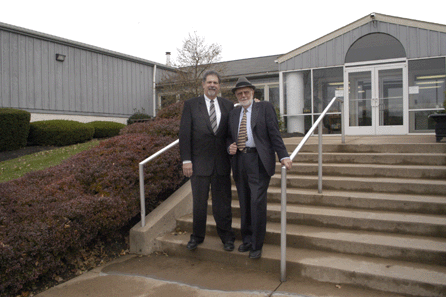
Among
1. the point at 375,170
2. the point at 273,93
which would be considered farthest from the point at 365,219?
the point at 273,93

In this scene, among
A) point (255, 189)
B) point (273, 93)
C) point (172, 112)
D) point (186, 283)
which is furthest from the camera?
point (273, 93)

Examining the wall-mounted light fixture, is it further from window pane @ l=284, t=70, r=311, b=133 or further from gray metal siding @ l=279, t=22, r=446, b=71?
window pane @ l=284, t=70, r=311, b=133

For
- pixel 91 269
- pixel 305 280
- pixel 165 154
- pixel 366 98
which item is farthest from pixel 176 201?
pixel 366 98

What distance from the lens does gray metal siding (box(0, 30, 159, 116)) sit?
40.9 feet

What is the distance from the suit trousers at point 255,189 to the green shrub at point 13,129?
343 inches

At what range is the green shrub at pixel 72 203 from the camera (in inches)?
122

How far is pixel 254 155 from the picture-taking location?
3.45 m

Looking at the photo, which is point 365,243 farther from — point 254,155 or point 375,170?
point 375,170

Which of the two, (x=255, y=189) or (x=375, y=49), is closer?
(x=255, y=189)

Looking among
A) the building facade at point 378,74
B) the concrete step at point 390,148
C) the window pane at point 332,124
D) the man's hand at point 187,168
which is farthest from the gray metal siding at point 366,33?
the man's hand at point 187,168

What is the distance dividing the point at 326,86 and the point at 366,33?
1907 millimetres

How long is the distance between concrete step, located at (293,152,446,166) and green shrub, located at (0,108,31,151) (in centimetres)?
844

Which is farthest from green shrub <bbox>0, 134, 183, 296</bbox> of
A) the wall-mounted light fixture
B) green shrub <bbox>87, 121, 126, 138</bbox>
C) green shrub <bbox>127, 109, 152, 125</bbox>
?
green shrub <bbox>127, 109, 152, 125</bbox>

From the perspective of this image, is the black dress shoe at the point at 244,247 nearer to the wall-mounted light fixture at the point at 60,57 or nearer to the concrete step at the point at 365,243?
the concrete step at the point at 365,243
